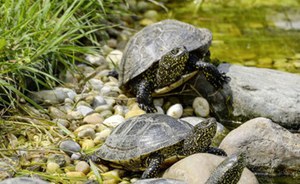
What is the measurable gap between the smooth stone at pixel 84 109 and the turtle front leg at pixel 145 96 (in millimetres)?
431

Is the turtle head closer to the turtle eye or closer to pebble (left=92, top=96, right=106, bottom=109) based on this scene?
the turtle eye

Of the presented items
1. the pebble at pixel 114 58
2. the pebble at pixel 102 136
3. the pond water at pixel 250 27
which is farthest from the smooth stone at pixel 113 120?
the pond water at pixel 250 27

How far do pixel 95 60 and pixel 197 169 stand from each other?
2675 millimetres

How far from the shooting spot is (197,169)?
4160 mm

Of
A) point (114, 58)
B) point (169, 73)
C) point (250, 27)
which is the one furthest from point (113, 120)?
point (250, 27)

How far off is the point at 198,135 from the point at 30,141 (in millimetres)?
1290

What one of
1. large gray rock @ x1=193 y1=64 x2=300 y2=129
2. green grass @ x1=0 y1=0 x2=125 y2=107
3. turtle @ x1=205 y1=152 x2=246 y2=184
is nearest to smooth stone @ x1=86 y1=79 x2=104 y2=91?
green grass @ x1=0 y1=0 x2=125 y2=107

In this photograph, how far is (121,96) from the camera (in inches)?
231

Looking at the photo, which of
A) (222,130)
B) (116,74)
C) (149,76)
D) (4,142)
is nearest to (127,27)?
(116,74)

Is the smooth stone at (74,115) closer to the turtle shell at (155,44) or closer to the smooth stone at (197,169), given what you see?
the turtle shell at (155,44)

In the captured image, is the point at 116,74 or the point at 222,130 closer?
the point at 222,130

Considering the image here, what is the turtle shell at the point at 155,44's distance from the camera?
5.74 metres

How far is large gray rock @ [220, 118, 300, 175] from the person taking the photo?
15.8ft

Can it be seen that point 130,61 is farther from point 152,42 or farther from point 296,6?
point 296,6
